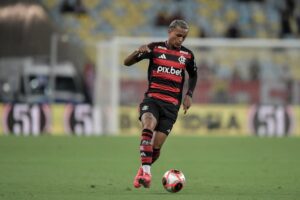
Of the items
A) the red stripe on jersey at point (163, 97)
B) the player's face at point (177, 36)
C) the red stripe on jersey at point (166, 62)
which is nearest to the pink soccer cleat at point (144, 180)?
the red stripe on jersey at point (163, 97)

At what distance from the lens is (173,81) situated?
10781 mm

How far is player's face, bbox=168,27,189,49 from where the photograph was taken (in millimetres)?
10609

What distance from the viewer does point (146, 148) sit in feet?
33.7

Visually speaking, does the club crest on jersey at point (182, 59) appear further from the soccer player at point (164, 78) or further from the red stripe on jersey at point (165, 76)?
the red stripe on jersey at point (165, 76)

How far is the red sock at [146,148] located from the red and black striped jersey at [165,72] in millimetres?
610

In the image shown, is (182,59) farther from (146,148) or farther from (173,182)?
(173,182)

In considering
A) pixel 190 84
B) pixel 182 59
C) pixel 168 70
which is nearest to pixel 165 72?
pixel 168 70

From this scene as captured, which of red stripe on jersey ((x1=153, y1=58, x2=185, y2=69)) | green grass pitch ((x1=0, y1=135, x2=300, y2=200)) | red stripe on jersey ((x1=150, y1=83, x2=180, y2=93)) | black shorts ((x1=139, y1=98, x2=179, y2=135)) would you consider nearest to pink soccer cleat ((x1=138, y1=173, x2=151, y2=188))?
green grass pitch ((x1=0, y1=135, x2=300, y2=200))

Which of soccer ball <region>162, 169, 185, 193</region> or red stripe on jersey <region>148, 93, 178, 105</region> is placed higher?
red stripe on jersey <region>148, 93, 178, 105</region>

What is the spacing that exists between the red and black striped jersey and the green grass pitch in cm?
117

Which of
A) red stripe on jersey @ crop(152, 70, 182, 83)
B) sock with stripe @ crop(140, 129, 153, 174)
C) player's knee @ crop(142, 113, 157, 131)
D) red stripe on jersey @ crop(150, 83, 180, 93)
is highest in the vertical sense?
red stripe on jersey @ crop(152, 70, 182, 83)

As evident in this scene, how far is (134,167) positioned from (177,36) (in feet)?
14.3

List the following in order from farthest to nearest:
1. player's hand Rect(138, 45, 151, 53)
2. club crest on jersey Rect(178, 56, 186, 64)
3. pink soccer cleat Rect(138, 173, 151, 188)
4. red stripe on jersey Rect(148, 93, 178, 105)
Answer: club crest on jersey Rect(178, 56, 186, 64) < red stripe on jersey Rect(148, 93, 178, 105) < player's hand Rect(138, 45, 151, 53) < pink soccer cleat Rect(138, 173, 151, 188)

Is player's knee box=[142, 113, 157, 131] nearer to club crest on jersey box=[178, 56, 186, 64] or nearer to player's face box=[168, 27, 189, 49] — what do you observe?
club crest on jersey box=[178, 56, 186, 64]
